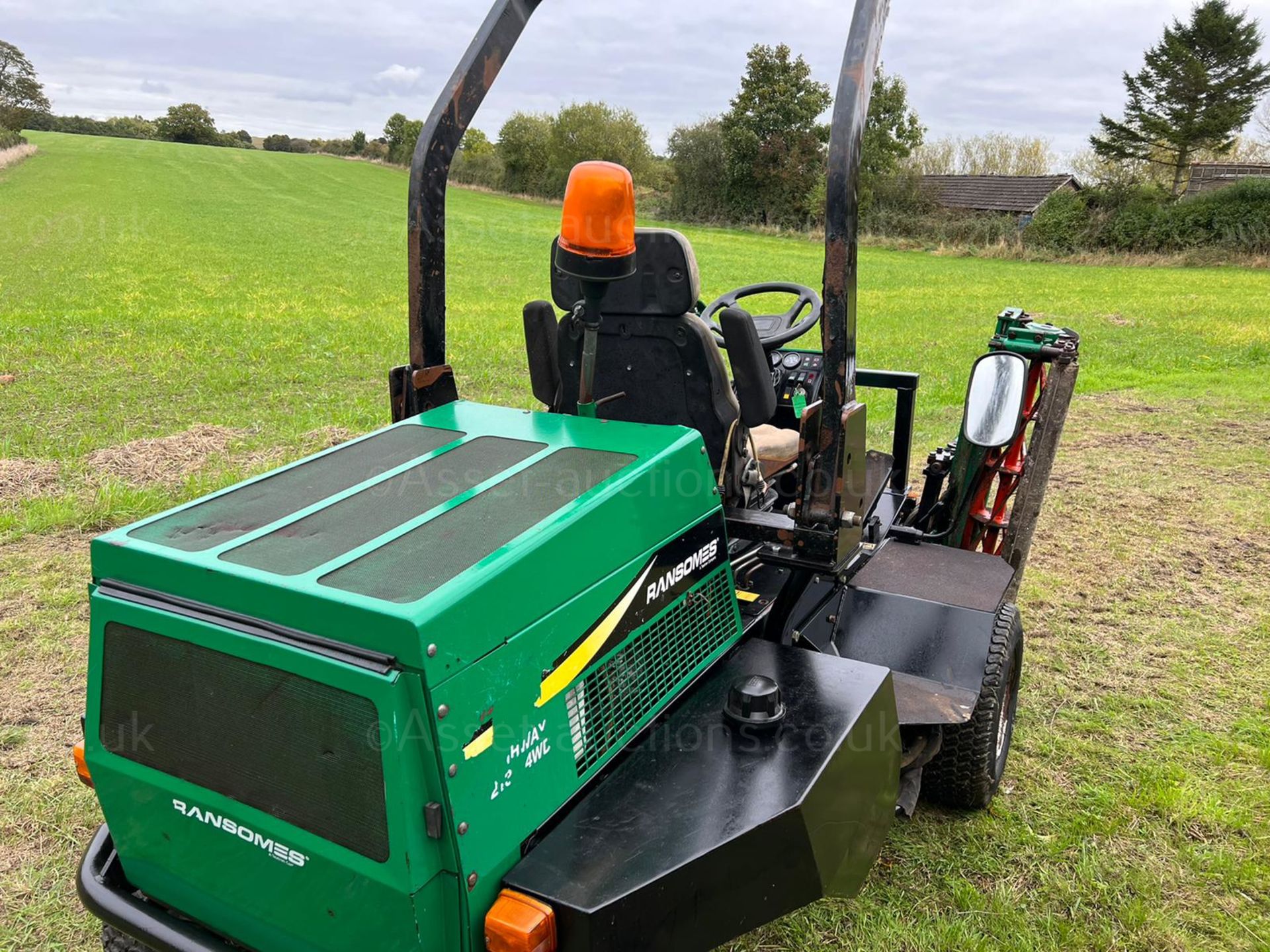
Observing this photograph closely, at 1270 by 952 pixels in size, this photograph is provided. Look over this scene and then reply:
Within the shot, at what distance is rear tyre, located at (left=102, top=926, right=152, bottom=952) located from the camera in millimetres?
2145

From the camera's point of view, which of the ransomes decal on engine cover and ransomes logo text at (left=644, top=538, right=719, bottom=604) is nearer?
the ransomes decal on engine cover

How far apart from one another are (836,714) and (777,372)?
223 cm

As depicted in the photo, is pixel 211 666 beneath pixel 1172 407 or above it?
above

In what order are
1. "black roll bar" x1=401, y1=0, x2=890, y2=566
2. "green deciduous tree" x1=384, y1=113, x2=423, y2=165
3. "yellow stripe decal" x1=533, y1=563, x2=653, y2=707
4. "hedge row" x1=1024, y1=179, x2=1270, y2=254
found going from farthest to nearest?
"green deciduous tree" x1=384, y1=113, x2=423, y2=165, "hedge row" x1=1024, y1=179, x2=1270, y2=254, "black roll bar" x1=401, y1=0, x2=890, y2=566, "yellow stripe decal" x1=533, y1=563, x2=653, y2=707

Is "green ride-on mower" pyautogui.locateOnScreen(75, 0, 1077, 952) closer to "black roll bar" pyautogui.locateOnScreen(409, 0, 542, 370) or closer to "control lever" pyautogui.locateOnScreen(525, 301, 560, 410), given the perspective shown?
"black roll bar" pyautogui.locateOnScreen(409, 0, 542, 370)

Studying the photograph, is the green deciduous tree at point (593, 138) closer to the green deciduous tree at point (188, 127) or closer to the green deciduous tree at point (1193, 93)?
the green deciduous tree at point (1193, 93)

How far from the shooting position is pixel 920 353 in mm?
11133

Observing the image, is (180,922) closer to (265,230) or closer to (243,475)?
(243,475)

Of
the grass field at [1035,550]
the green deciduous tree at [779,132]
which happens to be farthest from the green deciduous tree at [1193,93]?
the grass field at [1035,550]

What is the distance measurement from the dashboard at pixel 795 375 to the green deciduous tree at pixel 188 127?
79776 millimetres

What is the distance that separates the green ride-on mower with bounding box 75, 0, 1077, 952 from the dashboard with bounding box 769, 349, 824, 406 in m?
1.31

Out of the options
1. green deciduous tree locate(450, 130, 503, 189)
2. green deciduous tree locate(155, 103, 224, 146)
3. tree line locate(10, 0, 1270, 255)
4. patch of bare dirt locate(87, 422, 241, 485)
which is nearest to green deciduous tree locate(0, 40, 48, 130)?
green deciduous tree locate(155, 103, 224, 146)

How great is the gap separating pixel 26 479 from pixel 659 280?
4756 mm

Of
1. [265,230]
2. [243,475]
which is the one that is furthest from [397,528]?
[265,230]
